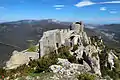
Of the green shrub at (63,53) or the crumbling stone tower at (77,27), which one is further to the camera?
the crumbling stone tower at (77,27)

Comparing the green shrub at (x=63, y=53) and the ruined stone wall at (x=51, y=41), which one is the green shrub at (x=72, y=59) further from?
the ruined stone wall at (x=51, y=41)

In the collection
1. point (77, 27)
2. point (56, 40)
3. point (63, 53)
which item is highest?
point (77, 27)

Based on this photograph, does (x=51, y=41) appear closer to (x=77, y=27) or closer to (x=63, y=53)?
(x=63, y=53)

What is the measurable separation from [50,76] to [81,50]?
9214mm

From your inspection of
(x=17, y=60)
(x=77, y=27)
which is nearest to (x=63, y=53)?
(x=17, y=60)

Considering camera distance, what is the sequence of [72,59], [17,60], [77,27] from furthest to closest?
[77,27] → [72,59] → [17,60]

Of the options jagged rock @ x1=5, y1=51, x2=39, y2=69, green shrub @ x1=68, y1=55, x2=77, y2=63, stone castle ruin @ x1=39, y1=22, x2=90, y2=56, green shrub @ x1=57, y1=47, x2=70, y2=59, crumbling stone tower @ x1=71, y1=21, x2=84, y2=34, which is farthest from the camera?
crumbling stone tower @ x1=71, y1=21, x2=84, y2=34

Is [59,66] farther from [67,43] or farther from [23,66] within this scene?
[67,43]

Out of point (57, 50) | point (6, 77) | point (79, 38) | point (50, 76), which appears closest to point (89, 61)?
point (57, 50)

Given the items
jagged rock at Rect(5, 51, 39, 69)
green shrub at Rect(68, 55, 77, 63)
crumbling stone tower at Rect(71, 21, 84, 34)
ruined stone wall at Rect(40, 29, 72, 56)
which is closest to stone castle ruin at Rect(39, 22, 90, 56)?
ruined stone wall at Rect(40, 29, 72, 56)

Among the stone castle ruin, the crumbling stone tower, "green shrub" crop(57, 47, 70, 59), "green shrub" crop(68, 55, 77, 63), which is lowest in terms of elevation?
"green shrub" crop(68, 55, 77, 63)

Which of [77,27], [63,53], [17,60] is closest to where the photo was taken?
[17,60]

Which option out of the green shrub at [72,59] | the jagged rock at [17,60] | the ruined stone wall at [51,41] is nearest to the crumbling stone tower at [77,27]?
the ruined stone wall at [51,41]

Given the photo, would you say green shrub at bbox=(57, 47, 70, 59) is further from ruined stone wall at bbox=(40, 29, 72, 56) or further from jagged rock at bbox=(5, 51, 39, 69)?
jagged rock at bbox=(5, 51, 39, 69)
